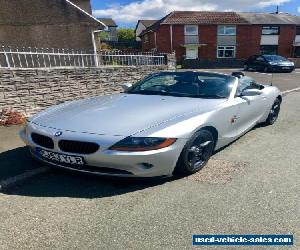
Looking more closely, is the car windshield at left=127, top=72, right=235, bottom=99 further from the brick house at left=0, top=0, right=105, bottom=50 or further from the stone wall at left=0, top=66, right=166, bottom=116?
the brick house at left=0, top=0, right=105, bottom=50

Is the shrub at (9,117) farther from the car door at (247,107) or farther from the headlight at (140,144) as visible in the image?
the car door at (247,107)

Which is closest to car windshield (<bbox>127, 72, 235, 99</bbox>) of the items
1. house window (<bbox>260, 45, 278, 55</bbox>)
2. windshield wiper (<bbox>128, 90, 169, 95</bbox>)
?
windshield wiper (<bbox>128, 90, 169, 95</bbox>)

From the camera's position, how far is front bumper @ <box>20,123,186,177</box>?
2.94m

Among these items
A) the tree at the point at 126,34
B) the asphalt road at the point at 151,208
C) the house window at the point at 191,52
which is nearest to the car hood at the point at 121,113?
the asphalt road at the point at 151,208

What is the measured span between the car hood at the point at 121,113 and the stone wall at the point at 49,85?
7.67 feet

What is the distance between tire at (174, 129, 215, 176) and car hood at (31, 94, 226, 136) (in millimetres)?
322

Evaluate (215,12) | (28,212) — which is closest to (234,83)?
(28,212)

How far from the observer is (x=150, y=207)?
2900mm

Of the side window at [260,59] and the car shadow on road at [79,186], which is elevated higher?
the car shadow on road at [79,186]

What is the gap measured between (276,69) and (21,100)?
21.4 m

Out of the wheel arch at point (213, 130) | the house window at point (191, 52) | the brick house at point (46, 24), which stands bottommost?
the house window at point (191, 52)

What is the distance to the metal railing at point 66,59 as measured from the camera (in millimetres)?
6154

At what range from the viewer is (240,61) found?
99.8 feet

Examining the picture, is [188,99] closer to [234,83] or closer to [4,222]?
[234,83]
